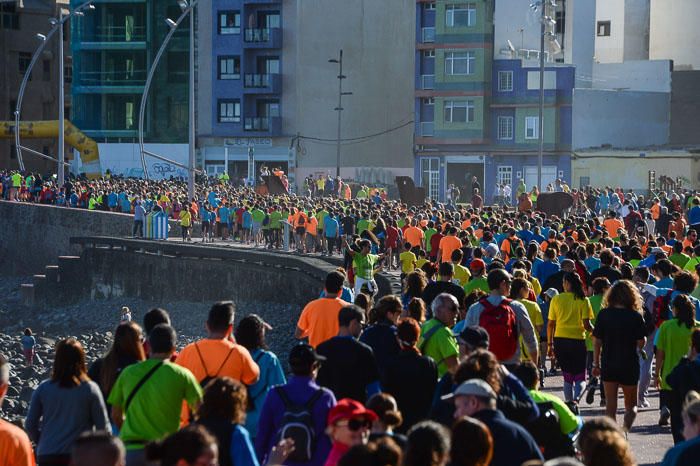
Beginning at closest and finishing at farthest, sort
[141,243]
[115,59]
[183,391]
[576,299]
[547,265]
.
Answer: [183,391] → [576,299] → [547,265] → [141,243] → [115,59]

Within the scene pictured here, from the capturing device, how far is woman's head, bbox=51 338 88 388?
8.71 m

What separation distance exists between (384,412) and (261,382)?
2.05 m

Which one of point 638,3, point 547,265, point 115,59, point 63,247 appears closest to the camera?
point 547,265

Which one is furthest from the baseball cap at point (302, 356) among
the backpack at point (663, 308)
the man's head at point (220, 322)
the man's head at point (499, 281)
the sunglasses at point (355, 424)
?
the backpack at point (663, 308)

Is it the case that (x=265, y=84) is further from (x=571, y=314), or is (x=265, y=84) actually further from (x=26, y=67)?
(x=571, y=314)

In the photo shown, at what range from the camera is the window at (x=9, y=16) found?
92062 millimetres

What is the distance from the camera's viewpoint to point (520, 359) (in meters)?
12.3

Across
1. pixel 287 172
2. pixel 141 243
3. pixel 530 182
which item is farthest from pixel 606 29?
pixel 141 243

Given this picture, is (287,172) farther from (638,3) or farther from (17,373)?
(17,373)

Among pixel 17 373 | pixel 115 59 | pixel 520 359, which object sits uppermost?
Result: pixel 115 59

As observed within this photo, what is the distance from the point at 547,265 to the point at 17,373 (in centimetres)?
1726

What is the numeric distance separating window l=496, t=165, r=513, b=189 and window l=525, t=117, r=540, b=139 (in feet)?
5.84

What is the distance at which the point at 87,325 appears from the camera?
157 feet

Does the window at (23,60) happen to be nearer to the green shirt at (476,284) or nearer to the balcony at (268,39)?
the balcony at (268,39)
